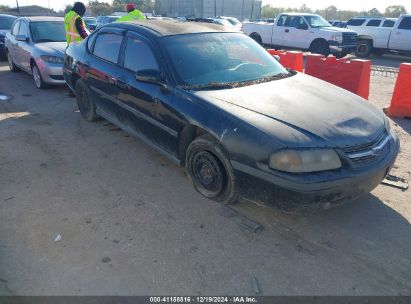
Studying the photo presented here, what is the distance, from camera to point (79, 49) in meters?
5.52

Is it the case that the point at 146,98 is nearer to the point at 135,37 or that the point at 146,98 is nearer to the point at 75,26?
the point at 135,37

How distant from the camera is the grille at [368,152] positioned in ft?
9.32

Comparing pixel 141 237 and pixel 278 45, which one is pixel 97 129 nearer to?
pixel 141 237

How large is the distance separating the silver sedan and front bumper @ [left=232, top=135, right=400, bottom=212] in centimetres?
605

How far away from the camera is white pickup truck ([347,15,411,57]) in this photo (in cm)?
1459

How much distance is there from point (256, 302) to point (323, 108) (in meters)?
Answer: 1.85

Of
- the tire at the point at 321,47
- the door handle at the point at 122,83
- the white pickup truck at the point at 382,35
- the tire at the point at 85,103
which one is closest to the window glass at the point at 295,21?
the tire at the point at 321,47

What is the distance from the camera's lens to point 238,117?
3.00 metres

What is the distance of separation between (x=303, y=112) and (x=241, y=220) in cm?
115

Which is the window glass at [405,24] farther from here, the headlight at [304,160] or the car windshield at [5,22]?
the car windshield at [5,22]

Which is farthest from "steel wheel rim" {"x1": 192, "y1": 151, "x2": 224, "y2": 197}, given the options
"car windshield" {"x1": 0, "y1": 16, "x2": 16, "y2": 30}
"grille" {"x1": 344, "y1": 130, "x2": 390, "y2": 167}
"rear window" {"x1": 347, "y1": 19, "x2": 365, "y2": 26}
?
"rear window" {"x1": 347, "y1": 19, "x2": 365, "y2": 26}

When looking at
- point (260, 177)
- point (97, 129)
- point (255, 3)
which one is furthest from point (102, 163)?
point (255, 3)

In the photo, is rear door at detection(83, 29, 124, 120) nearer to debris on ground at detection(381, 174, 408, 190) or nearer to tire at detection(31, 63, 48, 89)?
tire at detection(31, 63, 48, 89)

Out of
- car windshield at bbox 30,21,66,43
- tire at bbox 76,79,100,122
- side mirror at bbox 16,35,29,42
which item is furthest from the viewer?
car windshield at bbox 30,21,66,43
